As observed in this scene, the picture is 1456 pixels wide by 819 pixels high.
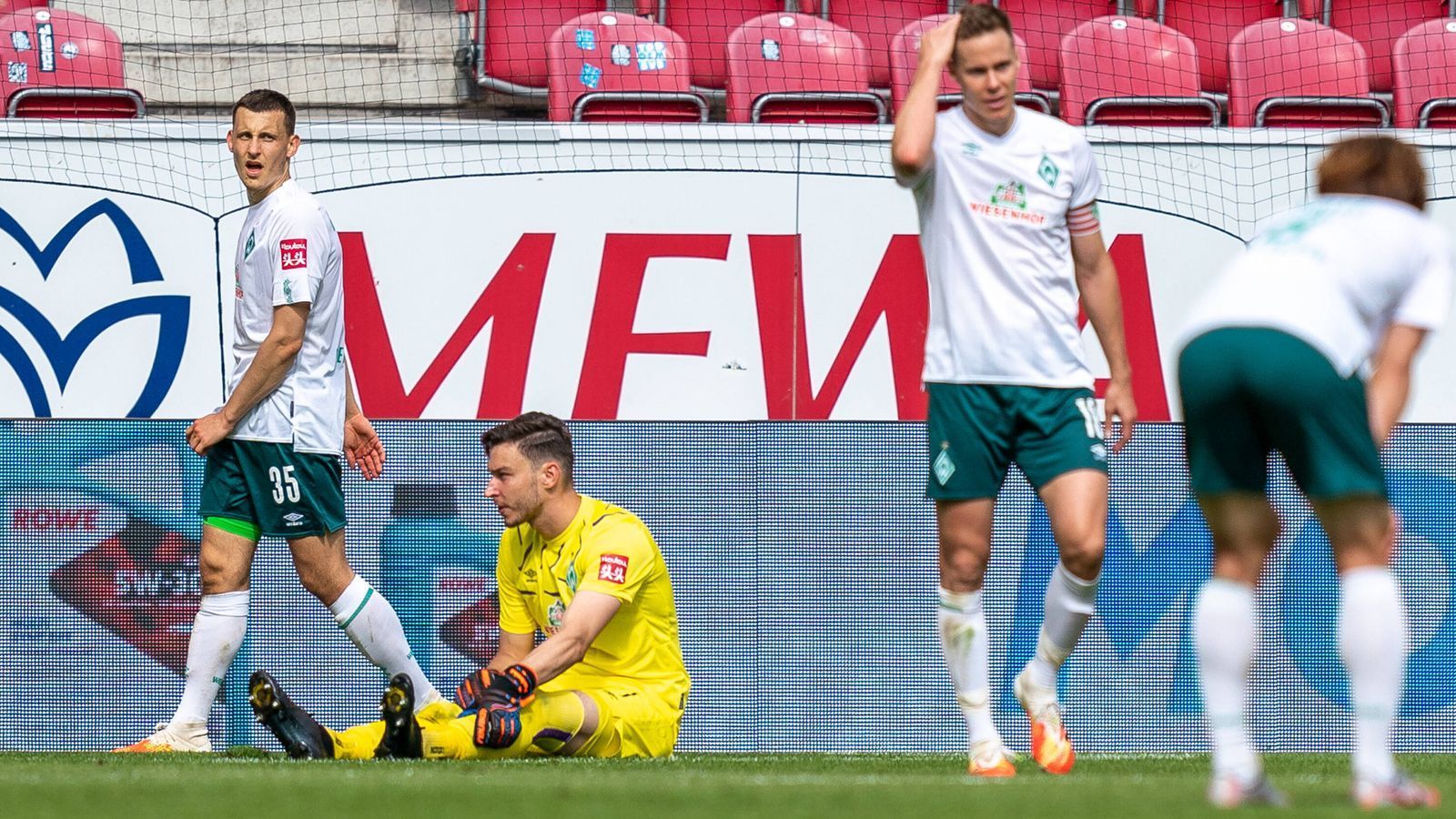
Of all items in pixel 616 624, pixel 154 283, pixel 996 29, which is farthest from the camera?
pixel 154 283

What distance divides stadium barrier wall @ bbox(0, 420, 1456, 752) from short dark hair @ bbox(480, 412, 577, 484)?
1.27m

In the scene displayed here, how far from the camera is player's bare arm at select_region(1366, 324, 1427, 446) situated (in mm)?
3461

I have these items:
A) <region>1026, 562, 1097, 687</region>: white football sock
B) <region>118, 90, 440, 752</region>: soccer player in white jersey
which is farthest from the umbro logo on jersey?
<region>118, 90, 440, 752</region>: soccer player in white jersey

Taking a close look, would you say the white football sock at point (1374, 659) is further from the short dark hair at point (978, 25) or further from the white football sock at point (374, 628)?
the white football sock at point (374, 628)

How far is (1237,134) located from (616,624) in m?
3.78

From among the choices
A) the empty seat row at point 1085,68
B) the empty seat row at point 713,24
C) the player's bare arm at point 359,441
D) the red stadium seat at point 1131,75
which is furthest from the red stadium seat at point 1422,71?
the player's bare arm at point 359,441

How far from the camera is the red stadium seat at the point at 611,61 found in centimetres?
909

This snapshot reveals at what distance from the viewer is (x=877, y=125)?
7855mm

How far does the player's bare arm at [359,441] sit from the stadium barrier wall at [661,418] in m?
0.63

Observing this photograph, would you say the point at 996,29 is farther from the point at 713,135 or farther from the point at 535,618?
the point at 713,135

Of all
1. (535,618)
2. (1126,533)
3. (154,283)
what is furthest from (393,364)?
(1126,533)

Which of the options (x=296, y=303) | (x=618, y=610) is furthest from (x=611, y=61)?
(x=618, y=610)

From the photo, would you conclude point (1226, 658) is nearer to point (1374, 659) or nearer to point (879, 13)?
point (1374, 659)

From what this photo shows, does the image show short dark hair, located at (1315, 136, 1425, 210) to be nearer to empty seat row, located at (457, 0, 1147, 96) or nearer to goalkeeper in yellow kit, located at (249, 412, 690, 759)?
goalkeeper in yellow kit, located at (249, 412, 690, 759)
